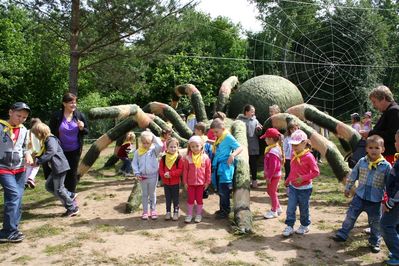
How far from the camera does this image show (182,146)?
27.3ft

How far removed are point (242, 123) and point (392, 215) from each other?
140 inches

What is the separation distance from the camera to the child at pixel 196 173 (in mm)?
5559

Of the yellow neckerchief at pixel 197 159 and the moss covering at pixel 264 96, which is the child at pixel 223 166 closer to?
the yellow neckerchief at pixel 197 159

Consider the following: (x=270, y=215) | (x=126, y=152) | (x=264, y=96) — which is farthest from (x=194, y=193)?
(x=264, y=96)

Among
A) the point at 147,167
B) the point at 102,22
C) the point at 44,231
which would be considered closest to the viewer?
the point at 44,231

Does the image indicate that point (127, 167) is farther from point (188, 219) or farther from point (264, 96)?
point (188, 219)

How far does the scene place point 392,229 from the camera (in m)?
4.29

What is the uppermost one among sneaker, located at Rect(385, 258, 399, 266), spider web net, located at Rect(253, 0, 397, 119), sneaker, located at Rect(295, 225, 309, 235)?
spider web net, located at Rect(253, 0, 397, 119)

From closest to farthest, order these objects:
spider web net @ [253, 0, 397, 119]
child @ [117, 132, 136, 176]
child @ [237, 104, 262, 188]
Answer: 1. child @ [237, 104, 262, 188]
2. child @ [117, 132, 136, 176]
3. spider web net @ [253, 0, 397, 119]

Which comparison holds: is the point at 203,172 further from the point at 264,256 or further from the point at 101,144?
the point at 101,144

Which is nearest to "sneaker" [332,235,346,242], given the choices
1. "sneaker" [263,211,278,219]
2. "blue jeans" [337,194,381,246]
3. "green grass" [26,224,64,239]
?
"blue jeans" [337,194,381,246]

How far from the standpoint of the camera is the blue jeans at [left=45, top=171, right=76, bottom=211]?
576cm

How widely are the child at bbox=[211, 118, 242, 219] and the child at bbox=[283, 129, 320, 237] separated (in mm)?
963

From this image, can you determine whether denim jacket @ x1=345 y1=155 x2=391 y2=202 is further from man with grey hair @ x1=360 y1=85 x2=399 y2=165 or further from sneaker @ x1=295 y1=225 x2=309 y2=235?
sneaker @ x1=295 y1=225 x2=309 y2=235
